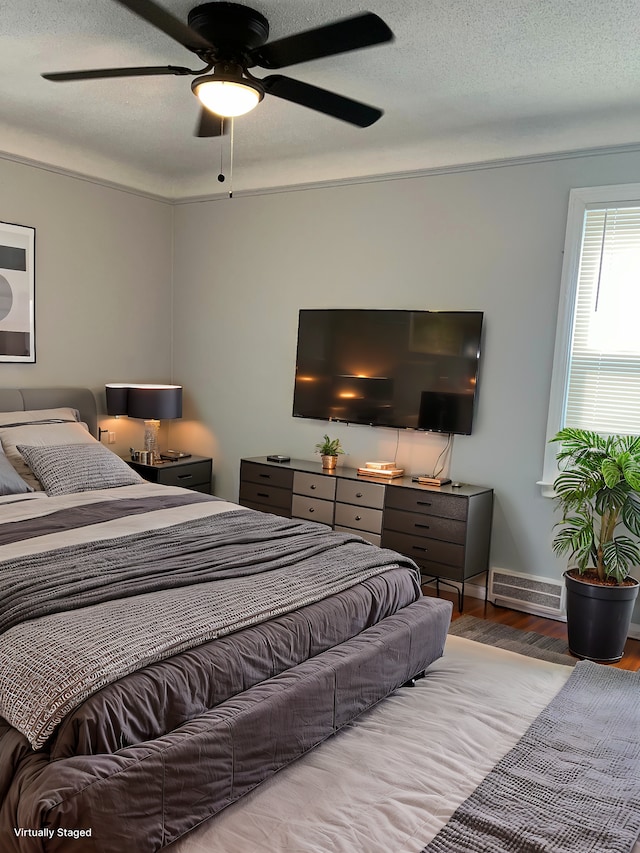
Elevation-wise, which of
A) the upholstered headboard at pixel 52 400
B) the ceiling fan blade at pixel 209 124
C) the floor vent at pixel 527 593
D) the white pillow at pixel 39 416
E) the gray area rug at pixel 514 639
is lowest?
the gray area rug at pixel 514 639

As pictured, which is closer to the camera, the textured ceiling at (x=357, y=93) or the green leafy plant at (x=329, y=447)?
the textured ceiling at (x=357, y=93)

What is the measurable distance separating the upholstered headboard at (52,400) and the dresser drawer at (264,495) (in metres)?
1.24

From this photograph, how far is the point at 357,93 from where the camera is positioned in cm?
374

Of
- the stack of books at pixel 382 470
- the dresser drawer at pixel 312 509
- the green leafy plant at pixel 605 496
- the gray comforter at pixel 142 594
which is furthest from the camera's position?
the dresser drawer at pixel 312 509

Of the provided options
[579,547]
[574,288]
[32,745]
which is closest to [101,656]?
[32,745]

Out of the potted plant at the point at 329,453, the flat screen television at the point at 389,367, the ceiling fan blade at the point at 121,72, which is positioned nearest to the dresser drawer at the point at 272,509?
the potted plant at the point at 329,453

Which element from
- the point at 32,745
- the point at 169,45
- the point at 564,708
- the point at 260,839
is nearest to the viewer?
the point at 32,745

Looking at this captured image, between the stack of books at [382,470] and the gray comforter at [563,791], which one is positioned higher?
the stack of books at [382,470]

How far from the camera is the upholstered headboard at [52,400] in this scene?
4.75m

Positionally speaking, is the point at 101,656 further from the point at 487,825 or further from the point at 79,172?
the point at 79,172

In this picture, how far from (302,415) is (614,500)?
2318 mm

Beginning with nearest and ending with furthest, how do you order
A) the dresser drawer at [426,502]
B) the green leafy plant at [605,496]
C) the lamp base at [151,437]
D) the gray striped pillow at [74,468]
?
the green leafy plant at [605,496] → the gray striped pillow at [74,468] → the dresser drawer at [426,502] → the lamp base at [151,437]

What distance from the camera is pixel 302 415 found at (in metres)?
5.21

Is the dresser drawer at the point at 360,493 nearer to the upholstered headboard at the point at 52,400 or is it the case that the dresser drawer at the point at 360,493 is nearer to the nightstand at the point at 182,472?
the nightstand at the point at 182,472
